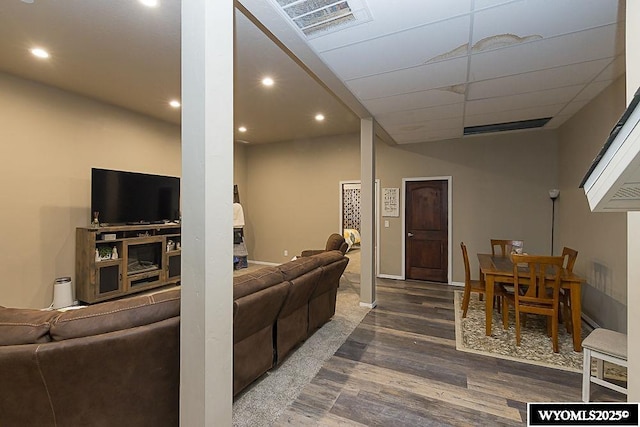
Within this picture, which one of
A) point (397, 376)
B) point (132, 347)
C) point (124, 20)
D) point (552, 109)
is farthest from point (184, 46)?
point (552, 109)

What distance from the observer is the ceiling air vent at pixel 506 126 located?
4.24 m

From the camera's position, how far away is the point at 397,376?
7.80 ft

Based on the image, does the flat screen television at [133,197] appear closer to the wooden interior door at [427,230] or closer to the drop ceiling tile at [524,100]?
the wooden interior door at [427,230]

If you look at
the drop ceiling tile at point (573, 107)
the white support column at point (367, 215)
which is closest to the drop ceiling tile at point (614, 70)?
the drop ceiling tile at point (573, 107)

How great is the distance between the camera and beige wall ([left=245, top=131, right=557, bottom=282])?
4816mm

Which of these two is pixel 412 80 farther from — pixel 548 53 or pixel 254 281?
pixel 254 281

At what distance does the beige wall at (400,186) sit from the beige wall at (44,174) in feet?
10.8

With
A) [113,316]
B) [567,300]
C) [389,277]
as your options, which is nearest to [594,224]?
[567,300]

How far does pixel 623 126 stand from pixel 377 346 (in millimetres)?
2812

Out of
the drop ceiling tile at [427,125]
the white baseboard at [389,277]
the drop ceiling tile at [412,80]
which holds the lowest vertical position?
the white baseboard at [389,277]

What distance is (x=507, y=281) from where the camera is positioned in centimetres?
309

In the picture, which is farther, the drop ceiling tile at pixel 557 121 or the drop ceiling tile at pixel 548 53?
the drop ceiling tile at pixel 557 121

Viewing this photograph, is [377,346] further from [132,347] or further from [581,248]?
[581,248]

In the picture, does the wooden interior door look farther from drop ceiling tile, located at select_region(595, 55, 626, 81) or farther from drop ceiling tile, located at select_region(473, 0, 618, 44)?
drop ceiling tile, located at select_region(473, 0, 618, 44)
